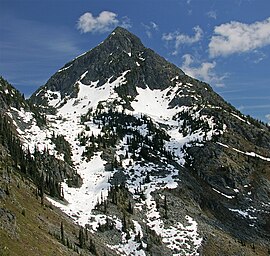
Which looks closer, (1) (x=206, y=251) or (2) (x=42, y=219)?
(2) (x=42, y=219)

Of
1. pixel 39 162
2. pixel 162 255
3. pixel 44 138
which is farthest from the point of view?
pixel 44 138

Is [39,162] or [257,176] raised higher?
[257,176]

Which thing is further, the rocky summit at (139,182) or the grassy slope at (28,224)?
the rocky summit at (139,182)

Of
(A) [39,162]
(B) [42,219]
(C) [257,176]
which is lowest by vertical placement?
(B) [42,219]

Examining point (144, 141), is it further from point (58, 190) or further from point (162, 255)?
point (162, 255)

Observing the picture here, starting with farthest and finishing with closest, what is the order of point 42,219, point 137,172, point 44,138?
point 44,138 → point 137,172 → point 42,219

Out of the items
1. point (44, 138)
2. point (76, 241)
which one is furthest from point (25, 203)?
point (44, 138)

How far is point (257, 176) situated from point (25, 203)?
116 metres

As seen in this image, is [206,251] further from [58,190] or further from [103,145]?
[103,145]

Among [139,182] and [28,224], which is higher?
[139,182]

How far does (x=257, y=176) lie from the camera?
159750 millimetres

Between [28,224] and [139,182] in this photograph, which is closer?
[28,224]

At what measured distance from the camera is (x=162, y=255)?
87750 millimetres

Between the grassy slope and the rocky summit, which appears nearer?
the grassy slope
